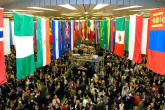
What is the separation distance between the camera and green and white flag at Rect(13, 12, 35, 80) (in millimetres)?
5934

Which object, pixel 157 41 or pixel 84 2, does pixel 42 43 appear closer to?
pixel 84 2

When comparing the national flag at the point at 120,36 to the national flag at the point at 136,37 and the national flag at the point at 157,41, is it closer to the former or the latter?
the national flag at the point at 136,37

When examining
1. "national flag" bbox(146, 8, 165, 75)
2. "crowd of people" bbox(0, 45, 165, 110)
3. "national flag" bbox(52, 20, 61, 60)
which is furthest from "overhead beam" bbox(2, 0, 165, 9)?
"crowd of people" bbox(0, 45, 165, 110)

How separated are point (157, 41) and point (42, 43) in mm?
4695

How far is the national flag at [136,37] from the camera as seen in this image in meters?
8.12

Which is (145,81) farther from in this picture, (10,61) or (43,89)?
(10,61)

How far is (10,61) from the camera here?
1691 centimetres

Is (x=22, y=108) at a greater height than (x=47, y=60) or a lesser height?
lesser

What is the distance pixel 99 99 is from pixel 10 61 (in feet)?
34.3

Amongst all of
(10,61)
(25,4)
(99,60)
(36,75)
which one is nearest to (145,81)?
(99,60)

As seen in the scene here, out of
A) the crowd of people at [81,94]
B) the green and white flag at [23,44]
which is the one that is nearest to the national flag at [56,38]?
the crowd of people at [81,94]

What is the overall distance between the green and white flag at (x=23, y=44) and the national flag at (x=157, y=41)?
4.31 meters

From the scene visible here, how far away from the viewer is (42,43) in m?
8.30

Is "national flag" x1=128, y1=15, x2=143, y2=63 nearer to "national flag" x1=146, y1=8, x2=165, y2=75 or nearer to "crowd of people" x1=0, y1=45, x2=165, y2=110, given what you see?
"national flag" x1=146, y1=8, x2=165, y2=75
